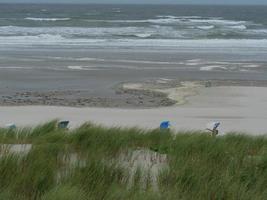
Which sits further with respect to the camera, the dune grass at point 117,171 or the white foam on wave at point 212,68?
the white foam on wave at point 212,68

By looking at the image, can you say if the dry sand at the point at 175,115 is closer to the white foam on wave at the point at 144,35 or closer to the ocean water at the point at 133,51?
the ocean water at the point at 133,51

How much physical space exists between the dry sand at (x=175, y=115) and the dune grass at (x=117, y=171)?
4.57 meters

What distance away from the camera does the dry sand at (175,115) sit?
38.3ft

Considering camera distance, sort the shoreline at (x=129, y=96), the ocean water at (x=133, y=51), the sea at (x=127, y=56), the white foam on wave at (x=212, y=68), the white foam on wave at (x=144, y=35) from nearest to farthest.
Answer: the shoreline at (x=129, y=96) → the sea at (x=127, y=56) → the white foam on wave at (x=212, y=68) → the ocean water at (x=133, y=51) → the white foam on wave at (x=144, y=35)

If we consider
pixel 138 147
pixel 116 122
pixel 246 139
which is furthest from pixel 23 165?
pixel 116 122

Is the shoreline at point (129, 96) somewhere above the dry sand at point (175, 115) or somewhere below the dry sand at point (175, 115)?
below

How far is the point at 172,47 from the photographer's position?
31672 millimetres

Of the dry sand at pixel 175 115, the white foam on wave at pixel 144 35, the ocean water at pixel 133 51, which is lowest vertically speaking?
the white foam on wave at pixel 144 35

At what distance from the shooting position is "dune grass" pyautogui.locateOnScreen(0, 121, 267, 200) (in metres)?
4.59

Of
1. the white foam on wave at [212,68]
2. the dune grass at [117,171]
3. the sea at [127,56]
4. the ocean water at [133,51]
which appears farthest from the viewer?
the ocean water at [133,51]

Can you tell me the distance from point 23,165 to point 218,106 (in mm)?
9659

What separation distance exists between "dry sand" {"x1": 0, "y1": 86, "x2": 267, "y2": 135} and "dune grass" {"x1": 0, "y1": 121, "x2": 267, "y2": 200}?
457 centimetres

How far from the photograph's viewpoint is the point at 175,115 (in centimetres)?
1273

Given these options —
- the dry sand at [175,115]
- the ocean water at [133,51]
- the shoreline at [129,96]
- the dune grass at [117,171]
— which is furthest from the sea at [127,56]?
the dune grass at [117,171]
